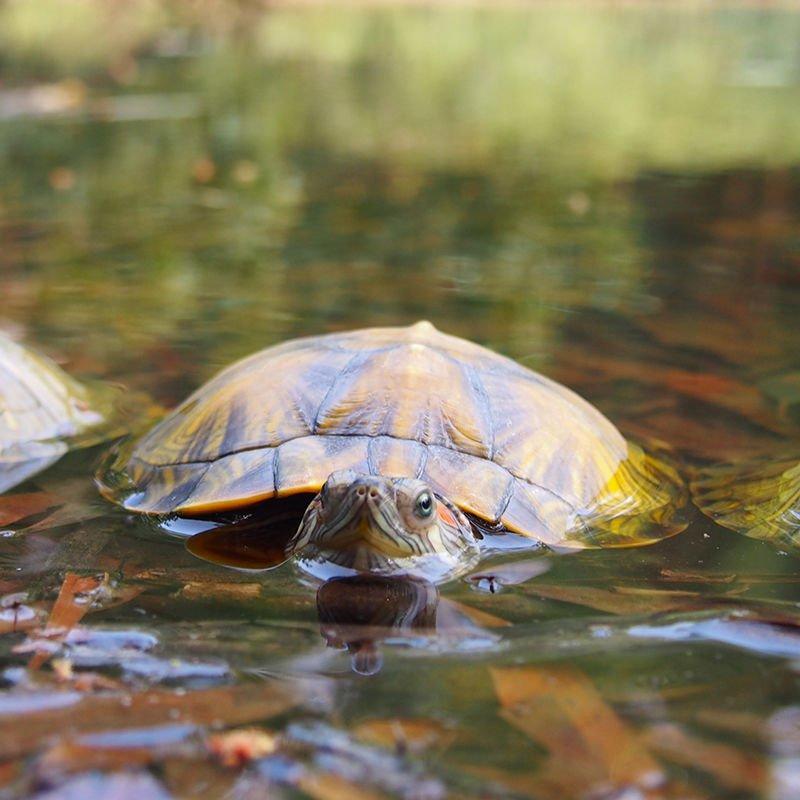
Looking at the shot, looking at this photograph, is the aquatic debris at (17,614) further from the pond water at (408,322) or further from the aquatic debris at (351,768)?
the aquatic debris at (351,768)

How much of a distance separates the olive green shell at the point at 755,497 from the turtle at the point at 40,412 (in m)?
1.80

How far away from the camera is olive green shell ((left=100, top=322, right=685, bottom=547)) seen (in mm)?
2807

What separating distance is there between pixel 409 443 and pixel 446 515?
0.73ft

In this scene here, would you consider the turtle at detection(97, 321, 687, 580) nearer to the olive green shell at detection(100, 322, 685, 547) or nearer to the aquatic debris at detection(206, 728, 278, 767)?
the olive green shell at detection(100, 322, 685, 547)

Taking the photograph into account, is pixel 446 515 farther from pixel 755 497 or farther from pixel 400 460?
pixel 755 497

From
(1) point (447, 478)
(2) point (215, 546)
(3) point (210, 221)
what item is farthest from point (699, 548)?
(3) point (210, 221)

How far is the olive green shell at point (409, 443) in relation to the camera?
281 centimetres

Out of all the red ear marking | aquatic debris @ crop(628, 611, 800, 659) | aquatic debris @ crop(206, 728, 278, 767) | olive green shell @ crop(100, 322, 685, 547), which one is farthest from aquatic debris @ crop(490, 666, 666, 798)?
olive green shell @ crop(100, 322, 685, 547)

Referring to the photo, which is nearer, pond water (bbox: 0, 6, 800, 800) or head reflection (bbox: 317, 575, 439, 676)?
pond water (bbox: 0, 6, 800, 800)

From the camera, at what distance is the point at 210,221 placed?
7016mm

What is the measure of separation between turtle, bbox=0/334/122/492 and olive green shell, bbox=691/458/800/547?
5.91ft

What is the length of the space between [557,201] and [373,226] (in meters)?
1.43

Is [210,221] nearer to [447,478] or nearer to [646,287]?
[646,287]

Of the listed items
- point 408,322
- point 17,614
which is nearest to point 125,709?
point 17,614
